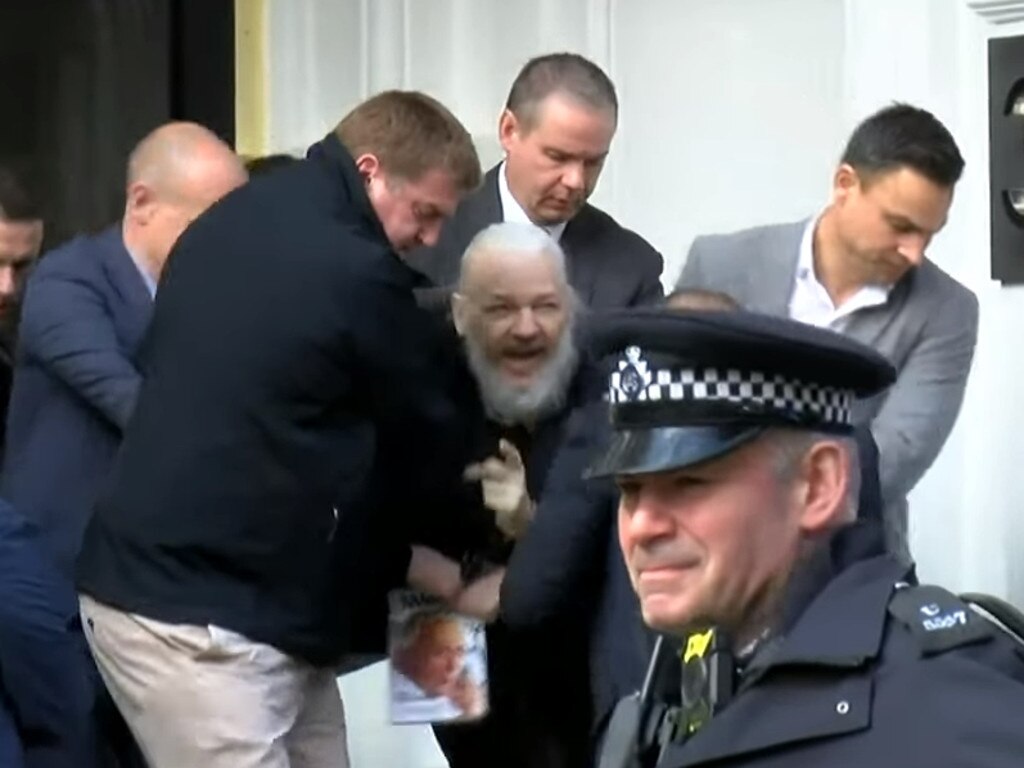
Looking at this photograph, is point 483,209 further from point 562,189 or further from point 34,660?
point 34,660

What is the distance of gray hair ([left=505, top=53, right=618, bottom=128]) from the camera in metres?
4.51

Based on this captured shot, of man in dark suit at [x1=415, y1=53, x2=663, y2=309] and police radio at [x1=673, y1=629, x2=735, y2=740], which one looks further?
man in dark suit at [x1=415, y1=53, x2=663, y2=309]

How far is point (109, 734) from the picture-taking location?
418 cm

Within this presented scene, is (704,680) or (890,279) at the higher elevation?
(890,279)

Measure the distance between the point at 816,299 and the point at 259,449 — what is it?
1.08 metres

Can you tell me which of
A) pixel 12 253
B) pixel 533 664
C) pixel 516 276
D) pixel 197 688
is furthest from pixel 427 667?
pixel 12 253

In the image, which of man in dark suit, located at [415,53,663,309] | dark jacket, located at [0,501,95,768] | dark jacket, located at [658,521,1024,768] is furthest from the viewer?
man in dark suit, located at [415,53,663,309]

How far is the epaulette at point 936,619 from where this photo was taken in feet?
7.48

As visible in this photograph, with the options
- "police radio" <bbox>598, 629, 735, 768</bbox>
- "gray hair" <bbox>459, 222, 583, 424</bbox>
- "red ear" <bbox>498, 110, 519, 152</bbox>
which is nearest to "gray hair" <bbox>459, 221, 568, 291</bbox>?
"gray hair" <bbox>459, 222, 583, 424</bbox>

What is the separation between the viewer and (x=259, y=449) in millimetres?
3836

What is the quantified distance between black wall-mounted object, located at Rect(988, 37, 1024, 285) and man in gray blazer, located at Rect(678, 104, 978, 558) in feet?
2.02

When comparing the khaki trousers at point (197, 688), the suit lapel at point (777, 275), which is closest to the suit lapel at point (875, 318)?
the suit lapel at point (777, 275)

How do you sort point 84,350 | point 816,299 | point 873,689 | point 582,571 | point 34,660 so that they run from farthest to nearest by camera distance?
1. point 816,299
2. point 84,350
3. point 582,571
4. point 34,660
5. point 873,689

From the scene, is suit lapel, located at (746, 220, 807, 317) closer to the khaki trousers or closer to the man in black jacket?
the man in black jacket
